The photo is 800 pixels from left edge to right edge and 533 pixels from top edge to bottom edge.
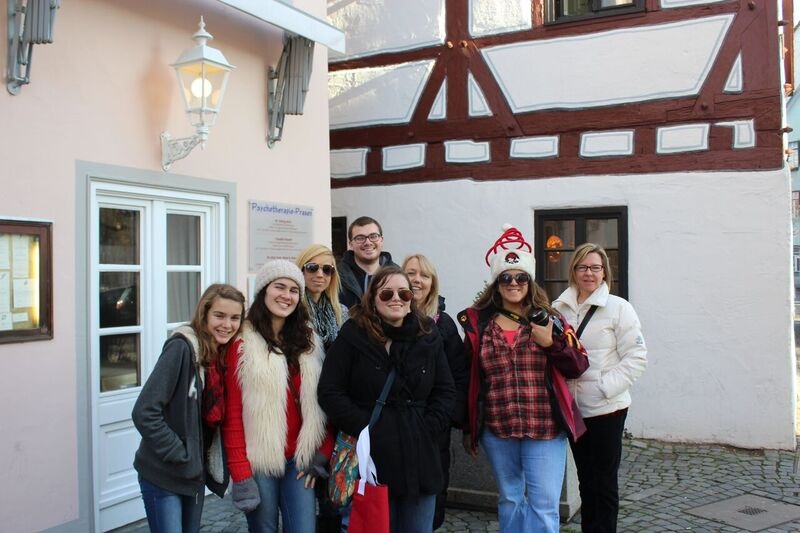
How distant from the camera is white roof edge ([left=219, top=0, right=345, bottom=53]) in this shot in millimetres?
5227

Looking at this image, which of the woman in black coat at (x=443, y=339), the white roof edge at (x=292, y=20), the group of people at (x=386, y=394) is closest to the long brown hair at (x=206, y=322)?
the group of people at (x=386, y=394)

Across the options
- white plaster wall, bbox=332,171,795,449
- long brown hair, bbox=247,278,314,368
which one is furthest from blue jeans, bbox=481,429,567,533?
white plaster wall, bbox=332,171,795,449

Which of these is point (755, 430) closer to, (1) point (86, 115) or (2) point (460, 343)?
(2) point (460, 343)

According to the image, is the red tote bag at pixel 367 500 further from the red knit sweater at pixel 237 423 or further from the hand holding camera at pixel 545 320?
the hand holding camera at pixel 545 320

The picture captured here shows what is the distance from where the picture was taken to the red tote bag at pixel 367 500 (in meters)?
3.04

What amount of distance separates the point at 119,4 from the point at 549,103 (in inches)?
166

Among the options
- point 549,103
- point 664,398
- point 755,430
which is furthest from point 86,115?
point 755,430

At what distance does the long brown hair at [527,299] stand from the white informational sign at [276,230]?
2.41 m

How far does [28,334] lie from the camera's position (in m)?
4.06

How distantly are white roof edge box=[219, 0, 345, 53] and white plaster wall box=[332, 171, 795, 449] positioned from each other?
8.70ft

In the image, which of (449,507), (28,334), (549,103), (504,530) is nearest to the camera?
(504,530)

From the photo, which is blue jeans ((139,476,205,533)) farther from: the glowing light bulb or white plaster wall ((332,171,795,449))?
white plaster wall ((332,171,795,449))

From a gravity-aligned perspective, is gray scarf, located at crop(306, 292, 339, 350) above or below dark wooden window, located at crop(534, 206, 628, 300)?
below

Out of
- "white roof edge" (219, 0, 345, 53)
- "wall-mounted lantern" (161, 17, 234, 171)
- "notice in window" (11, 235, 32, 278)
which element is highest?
"white roof edge" (219, 0, 345, 53)
